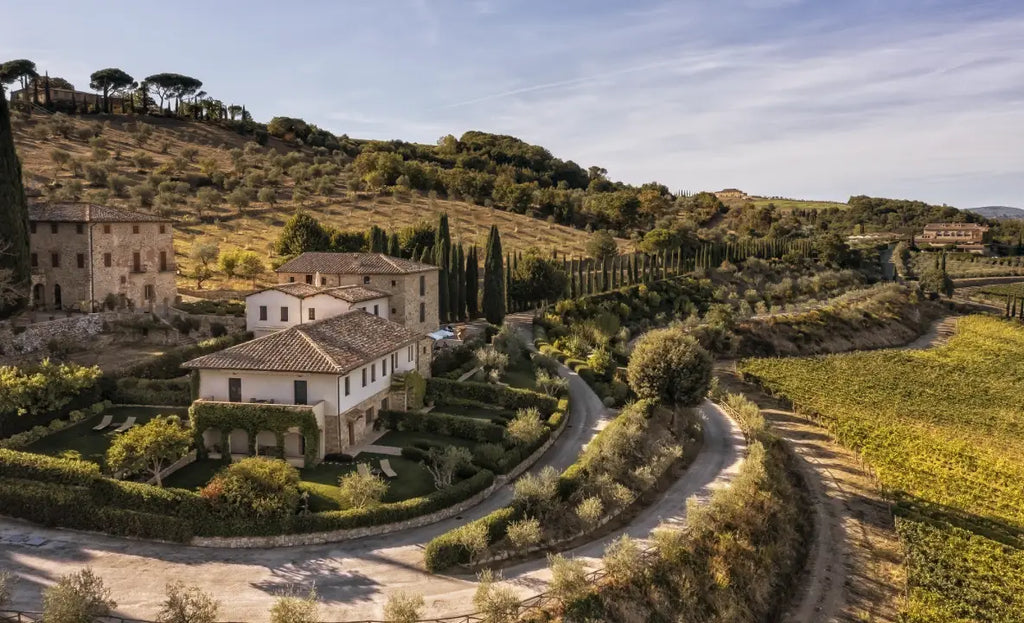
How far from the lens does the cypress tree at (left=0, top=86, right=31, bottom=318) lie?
38750 mm

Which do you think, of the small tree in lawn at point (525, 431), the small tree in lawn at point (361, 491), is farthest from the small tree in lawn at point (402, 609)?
the small tree in lawn at point (525, 431)

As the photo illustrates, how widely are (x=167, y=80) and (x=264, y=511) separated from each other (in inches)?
5145

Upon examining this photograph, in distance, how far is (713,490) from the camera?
2922 cm

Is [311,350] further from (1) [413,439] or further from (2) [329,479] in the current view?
(1) [413,439]

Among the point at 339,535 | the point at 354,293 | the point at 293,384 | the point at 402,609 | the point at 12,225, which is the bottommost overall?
the point at 339,535

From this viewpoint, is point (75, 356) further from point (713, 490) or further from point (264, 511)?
point (713, 490)

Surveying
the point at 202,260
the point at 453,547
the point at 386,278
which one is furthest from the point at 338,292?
the point at 202,260

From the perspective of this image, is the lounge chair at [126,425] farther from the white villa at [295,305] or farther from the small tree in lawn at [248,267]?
the small tree in lawn at [248,267]

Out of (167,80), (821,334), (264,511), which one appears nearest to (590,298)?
(821,334)

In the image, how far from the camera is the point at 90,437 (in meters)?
29.0

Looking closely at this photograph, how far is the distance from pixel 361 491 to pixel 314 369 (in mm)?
6295

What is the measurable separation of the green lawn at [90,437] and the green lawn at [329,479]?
340cm

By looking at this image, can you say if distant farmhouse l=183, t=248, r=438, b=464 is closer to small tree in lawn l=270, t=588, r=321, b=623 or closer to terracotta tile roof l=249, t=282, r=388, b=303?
terracotta tile roof l=249, t=282, r=388, b=303

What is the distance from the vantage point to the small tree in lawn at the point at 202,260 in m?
56.2
